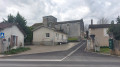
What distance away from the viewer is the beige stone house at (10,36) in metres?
19.2

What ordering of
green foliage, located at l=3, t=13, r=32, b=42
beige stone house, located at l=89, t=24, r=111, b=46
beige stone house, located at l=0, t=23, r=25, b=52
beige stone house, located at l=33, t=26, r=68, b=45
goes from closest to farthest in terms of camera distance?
beige stone house, located at l=0, t=23, r=25, b=52 < beige stone house, located at l=89, t=24, r=111, b=46 < beige stone house, located at l=33, t=26, r=68, b=45 < green foliage, located at l=3, t=13, r=32, b=42

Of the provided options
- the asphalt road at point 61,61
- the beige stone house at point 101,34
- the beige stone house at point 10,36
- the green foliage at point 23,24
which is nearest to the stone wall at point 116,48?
the asphalt road at point 61,61

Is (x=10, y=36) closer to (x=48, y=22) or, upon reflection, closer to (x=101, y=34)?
(x=101, y=34)

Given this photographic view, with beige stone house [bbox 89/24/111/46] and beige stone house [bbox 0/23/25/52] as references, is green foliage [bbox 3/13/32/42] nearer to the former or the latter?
beige stone house [bbox 0/23/25/52]

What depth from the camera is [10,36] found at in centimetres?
2128

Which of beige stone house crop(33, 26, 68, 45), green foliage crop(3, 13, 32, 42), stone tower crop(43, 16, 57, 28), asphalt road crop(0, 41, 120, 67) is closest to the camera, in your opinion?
asphalt road crop(0, 41, 120, 67)

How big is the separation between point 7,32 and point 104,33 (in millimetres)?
19068

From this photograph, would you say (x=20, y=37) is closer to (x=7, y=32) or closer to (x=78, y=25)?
(x=7, y=32)

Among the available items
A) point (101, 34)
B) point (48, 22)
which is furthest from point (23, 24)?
point (101, 34)

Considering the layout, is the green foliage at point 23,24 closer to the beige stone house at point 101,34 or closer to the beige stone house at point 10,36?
the beige stone house at point 10,36

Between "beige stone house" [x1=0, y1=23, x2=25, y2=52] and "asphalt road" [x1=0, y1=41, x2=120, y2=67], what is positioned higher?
"beige stone house" [x1=0, y1=23, x2=25, y2=52]

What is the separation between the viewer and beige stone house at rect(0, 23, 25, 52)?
19.2 metres

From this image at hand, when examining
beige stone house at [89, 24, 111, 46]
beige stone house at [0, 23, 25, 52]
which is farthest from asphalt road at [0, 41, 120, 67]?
beige stone house at [89, 24, 111, 46]

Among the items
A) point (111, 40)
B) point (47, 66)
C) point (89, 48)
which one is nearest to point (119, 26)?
point (111, 40)
